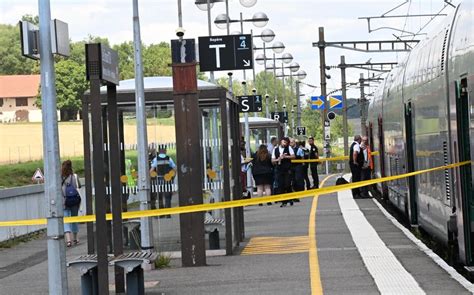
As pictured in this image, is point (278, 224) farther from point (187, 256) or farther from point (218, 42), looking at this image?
point (187, 256)

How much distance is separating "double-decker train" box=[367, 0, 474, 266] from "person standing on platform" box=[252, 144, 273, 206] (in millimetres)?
9710

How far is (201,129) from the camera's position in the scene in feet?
62.2

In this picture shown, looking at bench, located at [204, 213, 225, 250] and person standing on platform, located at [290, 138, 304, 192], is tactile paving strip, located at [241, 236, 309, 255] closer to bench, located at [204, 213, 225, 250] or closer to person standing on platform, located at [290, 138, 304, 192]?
bench, located at [204, 213, 225, 250]

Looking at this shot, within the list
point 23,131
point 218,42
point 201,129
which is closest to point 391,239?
point 201,129

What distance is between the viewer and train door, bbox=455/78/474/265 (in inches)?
533

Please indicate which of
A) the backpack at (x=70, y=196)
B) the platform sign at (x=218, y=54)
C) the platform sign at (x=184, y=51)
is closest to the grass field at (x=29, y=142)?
the backpack at (x=70, y=196)

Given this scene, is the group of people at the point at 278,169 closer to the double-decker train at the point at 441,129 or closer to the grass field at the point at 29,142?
the double-decker train at the point at 441,129

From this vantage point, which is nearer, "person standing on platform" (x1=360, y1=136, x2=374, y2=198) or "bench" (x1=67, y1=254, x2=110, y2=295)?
"bench" (x1=67, y1=254, x2=110, y2=295)

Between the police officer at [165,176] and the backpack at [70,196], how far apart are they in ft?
18.5

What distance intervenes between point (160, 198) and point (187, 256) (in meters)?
1.51

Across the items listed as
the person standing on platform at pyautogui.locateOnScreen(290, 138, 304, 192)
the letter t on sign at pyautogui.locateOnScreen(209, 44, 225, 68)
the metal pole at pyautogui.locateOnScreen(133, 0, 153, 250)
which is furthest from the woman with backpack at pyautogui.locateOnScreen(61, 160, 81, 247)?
the person standing on platform at pyautogui.locateOnScreen(290, 138, 304, 192)

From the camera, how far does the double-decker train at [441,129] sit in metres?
13.6

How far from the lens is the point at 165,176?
18.8 m

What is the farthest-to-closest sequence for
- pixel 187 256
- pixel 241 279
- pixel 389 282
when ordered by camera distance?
pixel 187 256 → pixel 241 279 → pixel 389 282
